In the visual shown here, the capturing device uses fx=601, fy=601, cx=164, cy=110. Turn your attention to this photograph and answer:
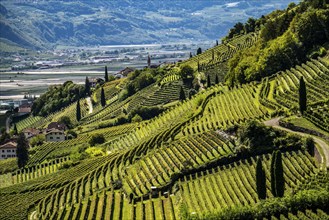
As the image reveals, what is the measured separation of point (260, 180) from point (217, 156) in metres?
16.7

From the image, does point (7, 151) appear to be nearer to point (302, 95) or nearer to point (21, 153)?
point (21, 153)

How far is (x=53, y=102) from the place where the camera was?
638ft

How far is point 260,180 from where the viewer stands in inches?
2165

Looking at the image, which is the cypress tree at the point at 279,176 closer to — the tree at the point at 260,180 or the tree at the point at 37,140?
the tree at the point at 260,180

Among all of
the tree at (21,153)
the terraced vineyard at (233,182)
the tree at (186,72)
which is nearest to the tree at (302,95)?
the terraced vineyard at (233,182)

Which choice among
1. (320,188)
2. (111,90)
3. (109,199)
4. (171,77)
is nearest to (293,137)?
(320,188)

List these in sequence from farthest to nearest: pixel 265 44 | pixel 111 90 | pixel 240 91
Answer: pixel 111 90 < pixel 265 44 < pixel 240 91

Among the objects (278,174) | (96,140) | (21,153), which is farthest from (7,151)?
(278,174)

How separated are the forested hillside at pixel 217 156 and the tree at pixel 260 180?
0.09 meters

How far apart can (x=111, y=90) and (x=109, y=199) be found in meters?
118

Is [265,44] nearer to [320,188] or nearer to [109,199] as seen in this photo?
[109,199]

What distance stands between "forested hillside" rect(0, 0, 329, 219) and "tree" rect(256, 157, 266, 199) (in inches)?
3.6

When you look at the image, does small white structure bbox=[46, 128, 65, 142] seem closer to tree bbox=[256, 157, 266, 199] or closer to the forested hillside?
the forested hillside

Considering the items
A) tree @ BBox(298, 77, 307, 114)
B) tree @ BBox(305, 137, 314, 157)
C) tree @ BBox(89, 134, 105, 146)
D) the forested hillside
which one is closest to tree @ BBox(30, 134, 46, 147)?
the forested hillside
